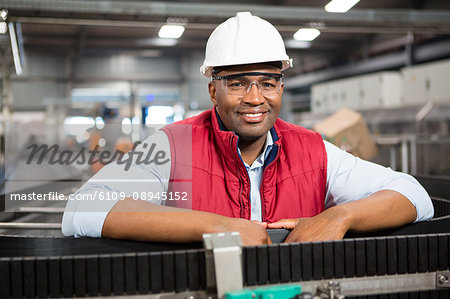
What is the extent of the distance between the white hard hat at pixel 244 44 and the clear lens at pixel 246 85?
55 millimetres

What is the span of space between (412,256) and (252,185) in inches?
26.6

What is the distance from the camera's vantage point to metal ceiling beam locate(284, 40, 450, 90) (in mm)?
7695

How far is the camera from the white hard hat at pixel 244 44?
1.25 meters

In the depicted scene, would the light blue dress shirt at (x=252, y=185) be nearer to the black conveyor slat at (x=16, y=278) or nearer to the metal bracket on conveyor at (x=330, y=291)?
the black conveyor slat at (x=16, y=278)

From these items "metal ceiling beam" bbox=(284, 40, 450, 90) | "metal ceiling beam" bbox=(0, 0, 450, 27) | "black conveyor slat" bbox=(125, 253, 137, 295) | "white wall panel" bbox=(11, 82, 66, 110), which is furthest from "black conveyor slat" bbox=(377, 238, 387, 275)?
"white wall panel" bbox=(11, 82, 66, 110)

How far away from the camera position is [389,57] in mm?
8992

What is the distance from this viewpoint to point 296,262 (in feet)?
2.33

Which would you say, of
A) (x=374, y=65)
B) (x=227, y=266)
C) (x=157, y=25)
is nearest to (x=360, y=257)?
(x=227, y=266)

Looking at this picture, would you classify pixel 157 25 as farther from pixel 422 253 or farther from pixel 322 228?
pixel 422 253

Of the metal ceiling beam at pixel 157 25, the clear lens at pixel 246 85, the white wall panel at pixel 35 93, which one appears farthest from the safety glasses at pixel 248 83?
the white wall panel at pixel 35 93

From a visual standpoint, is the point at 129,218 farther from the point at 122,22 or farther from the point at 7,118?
the point at 7,118

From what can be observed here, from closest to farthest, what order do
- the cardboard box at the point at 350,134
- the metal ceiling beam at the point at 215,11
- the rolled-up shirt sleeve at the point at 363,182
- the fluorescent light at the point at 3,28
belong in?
the rolled-up shirt sleeve at the point at 363,182 → the fluorescent light at the point at 3,28 → the metal ceiling beam at the point at 215,11 → the cardboard box at the point at 350,134

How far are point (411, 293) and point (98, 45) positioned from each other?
1151 centimetres

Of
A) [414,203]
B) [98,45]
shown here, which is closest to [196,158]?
[414,203]
